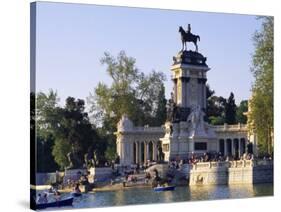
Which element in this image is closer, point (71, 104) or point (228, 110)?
point (71, 104)

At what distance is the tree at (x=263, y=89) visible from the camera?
1518cm

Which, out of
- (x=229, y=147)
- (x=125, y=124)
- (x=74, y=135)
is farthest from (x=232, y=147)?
(x=74, y=135)

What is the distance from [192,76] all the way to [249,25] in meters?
1.31

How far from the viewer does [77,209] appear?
13.3 m

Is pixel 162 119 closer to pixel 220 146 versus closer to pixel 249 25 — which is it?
pixel 220 146

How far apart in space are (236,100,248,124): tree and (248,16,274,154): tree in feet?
0.30

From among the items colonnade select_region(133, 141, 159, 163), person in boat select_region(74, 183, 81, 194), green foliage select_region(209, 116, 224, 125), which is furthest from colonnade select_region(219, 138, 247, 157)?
person in boat select_region(74, 183, 81, 194)

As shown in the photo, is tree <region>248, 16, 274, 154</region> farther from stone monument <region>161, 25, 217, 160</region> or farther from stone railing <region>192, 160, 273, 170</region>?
stone monument <region>161, 25, 217, 160</region>

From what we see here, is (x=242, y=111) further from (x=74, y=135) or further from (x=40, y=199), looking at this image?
(x=40, y=199)

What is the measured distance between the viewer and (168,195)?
1423 centimetres

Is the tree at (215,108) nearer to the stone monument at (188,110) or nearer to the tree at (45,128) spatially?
the stone monument at (188,110)

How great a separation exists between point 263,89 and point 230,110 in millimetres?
744

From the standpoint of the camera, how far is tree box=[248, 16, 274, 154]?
15.2m

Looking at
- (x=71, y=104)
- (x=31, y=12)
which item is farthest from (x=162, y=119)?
(x=31, y=12)
